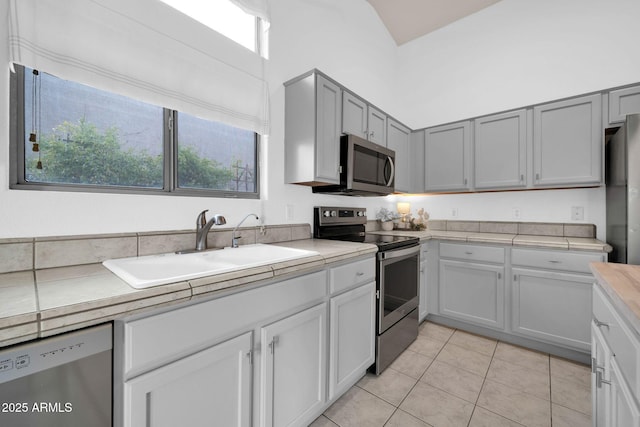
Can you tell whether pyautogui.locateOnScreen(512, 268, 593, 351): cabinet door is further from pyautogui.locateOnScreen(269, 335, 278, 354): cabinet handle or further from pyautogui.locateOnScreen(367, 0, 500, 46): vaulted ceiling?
pyautogui.locateOnScreen(367, 0, 500, 46): vaulted ceiling

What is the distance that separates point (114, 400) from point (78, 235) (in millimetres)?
740

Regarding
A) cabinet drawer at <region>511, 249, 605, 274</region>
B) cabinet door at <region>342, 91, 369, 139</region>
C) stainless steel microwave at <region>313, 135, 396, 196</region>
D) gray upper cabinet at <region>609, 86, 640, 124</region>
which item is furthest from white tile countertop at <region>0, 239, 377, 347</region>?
gray upper cabinet at <region>609, 86, 640, 124</region>

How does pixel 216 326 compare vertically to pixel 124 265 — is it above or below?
below

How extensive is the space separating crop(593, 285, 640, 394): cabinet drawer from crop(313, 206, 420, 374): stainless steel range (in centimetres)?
106

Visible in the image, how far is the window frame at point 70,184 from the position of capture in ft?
3.46

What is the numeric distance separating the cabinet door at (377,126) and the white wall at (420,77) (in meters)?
0.54

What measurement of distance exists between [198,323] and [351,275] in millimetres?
926

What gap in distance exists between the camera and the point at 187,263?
1.28 metres

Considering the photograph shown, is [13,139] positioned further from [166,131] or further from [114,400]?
[114,400]

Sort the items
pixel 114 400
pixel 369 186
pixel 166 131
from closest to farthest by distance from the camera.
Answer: pixel 114 400 → pixel 166 131 → pixel 369 186

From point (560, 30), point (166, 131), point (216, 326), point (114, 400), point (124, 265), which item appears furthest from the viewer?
point (560, 30)

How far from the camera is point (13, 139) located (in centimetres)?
106

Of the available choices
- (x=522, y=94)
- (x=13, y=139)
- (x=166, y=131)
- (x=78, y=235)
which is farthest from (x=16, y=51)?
(x=522, y=94)

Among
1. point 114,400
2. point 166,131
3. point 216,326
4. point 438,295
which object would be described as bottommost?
point 438,295
